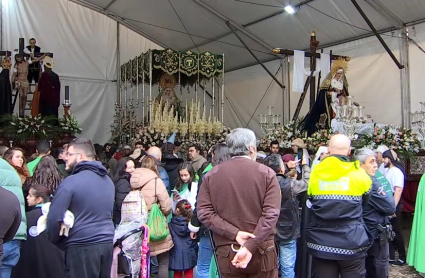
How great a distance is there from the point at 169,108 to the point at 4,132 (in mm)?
4039

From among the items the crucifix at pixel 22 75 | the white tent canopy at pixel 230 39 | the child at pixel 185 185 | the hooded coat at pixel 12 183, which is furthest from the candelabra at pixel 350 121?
the crucifix at pixel 22 75

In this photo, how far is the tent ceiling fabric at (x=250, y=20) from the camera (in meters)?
9.11

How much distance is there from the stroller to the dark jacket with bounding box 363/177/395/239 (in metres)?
1.89

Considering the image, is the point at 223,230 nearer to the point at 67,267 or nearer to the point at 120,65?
the point at 67,267

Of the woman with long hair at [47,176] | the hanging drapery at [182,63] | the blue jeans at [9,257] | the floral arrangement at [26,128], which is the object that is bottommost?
the blue jeans at [9,257]

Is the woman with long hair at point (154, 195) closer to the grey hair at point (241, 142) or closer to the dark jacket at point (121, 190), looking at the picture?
the dark jacket at point (121, 190)

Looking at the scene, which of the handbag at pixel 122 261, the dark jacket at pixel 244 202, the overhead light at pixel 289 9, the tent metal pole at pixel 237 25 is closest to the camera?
the dark jacket at pixel 244 202

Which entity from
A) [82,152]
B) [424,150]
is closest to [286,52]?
[424,150]

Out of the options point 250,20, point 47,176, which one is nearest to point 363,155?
point 47,176

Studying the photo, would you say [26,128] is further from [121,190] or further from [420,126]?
[420,126]

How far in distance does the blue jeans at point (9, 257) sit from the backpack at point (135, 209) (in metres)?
0.94

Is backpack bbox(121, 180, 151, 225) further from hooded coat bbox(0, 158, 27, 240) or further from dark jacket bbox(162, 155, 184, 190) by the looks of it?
dark jacket bbox(162, 155, 184, 190)

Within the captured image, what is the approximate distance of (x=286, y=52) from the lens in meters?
9.08

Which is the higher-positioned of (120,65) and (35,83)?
(120,65)
